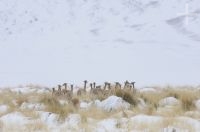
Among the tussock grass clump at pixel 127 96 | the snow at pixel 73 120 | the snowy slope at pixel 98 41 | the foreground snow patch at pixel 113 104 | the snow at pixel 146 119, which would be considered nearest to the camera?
the snow at pixel 146 119

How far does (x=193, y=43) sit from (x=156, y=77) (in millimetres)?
3196

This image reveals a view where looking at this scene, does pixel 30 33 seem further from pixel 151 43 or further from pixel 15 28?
pixel 151 43

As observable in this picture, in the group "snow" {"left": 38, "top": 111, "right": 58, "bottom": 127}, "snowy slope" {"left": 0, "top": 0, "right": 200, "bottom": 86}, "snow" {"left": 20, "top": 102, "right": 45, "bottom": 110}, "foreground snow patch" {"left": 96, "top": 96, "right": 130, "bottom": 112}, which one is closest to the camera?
"snow" {"left": 38, "top": 111, "right": 58, "bottom": 127}

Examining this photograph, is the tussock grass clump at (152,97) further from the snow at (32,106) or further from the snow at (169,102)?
the snow at (32,106)

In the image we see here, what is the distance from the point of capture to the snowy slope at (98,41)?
1505 centimetres

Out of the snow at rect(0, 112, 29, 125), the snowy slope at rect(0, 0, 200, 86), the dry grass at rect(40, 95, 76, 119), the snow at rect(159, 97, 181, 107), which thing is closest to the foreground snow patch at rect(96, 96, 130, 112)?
the dry grass at rect(40, 95, 76, 119)

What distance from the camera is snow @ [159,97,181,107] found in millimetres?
8586

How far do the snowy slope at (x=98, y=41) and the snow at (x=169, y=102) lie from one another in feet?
14.1

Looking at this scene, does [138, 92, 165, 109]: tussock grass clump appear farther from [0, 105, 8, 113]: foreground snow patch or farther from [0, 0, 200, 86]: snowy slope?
[0, 0, 200, 86]: snowy slope

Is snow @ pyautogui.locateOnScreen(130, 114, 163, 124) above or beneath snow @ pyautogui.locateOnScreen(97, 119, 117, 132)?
above

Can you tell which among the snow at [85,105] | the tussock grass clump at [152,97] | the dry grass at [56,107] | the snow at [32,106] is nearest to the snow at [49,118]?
the dry grass at [56,107]

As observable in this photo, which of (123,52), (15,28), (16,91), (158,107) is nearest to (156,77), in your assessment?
(123,52)

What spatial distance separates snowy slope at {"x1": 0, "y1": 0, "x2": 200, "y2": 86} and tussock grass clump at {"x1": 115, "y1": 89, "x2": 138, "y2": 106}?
395 cm

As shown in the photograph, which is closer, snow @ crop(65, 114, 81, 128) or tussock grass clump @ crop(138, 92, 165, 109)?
snow @ crop(65, 114, 81, 128)
